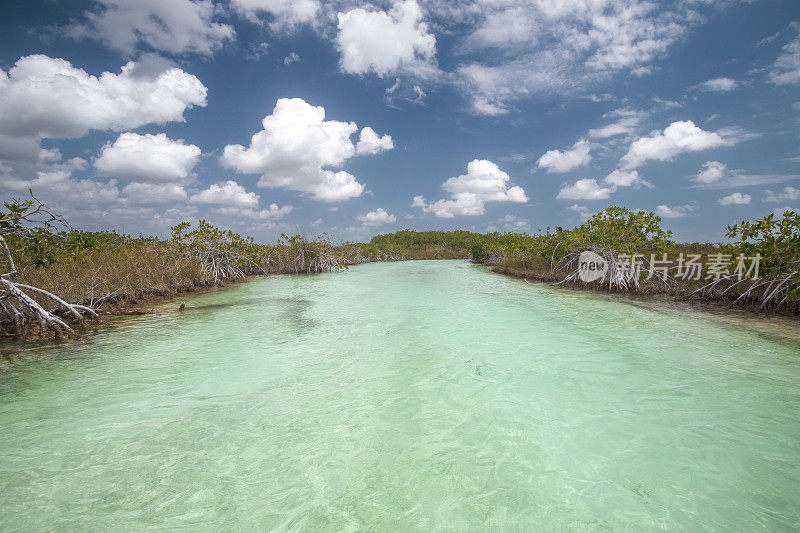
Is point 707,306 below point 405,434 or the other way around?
the other way around

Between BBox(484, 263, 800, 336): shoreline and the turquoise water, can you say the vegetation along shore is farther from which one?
the turquoise water

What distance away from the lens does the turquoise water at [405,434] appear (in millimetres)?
2215

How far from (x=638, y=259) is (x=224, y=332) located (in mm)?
12951

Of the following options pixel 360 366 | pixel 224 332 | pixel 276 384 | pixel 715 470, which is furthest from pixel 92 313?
pixel 715 470

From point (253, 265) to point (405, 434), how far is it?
1972 cm

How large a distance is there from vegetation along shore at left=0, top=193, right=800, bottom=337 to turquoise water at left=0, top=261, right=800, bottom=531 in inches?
81.0

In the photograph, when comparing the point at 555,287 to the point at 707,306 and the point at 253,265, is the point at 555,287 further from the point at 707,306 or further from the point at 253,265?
the point at 253,265

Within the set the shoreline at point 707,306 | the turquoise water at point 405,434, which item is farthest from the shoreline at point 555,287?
the turquoise water at point 405,434

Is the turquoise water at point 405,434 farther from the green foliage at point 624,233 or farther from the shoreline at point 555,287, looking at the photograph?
the green foliage at point 624,233

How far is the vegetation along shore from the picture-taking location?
6.61 m

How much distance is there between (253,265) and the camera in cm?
2069

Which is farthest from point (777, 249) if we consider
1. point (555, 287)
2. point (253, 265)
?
point (253, 265)

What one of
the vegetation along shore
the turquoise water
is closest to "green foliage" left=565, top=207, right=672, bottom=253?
the vegetation along shore

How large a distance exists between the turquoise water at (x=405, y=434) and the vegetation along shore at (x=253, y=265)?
2.06 m
